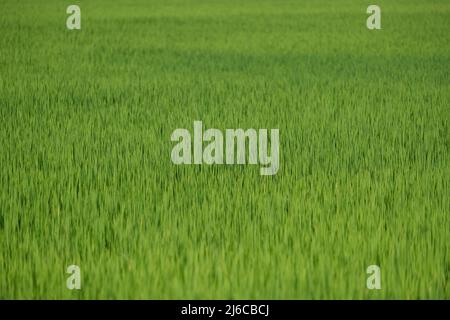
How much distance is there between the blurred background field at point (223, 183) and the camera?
2953mm

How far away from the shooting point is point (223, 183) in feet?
14.3

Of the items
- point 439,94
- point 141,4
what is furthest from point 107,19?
point 439,94

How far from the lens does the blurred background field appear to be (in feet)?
9.69

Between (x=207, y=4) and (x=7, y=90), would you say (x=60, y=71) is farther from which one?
(x=207, y=4)

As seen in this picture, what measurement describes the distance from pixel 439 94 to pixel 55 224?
19.2ft

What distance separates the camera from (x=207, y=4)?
24.5 metres

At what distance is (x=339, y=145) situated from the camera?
552 centimetres
